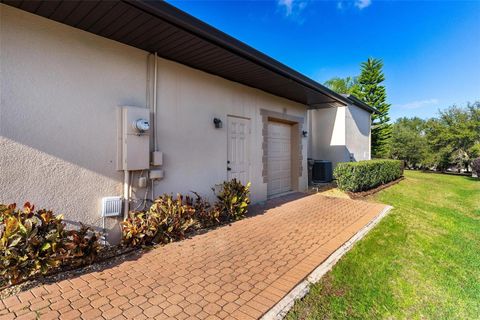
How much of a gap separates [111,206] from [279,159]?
18.3 ft

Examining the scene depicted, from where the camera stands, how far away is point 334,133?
11.7 m

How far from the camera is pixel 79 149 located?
3580 millimetres

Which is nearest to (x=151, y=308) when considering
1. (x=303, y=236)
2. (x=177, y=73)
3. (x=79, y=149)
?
(x=79, y=149)

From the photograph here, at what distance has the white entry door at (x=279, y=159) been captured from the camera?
7.71 metres

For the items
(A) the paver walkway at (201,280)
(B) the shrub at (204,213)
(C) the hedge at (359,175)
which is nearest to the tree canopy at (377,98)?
(C) the hedge at (359,175)

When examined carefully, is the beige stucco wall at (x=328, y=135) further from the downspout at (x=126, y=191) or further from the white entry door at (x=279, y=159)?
the downspout at (x=126, y=191)

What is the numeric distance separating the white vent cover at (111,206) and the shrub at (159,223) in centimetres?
22

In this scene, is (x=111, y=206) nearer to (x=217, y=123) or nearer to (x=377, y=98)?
(x=217, y=123)

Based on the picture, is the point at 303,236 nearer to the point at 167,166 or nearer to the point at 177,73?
the point at 167,166

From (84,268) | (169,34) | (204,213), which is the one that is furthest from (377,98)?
(84,268)

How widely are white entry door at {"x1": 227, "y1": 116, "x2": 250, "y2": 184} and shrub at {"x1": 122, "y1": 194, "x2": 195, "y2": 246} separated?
2030mm

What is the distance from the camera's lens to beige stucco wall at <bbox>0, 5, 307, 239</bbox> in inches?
120

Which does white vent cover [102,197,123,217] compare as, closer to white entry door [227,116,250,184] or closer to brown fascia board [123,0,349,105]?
white entry door [227,116,250,184]

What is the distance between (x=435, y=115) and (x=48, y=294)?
927 inches
